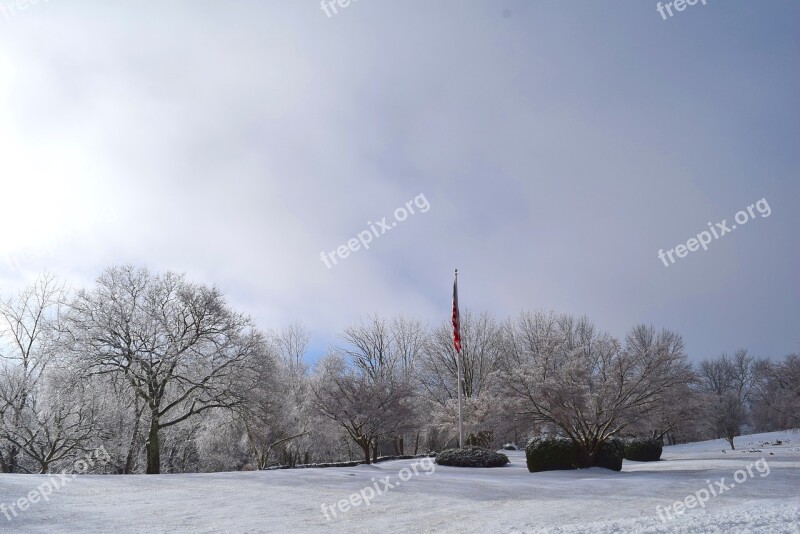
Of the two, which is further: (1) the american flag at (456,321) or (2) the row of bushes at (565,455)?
(1) the american flag at (456,321)

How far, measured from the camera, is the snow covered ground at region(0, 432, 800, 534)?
27.3 feet

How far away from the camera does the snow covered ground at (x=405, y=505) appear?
328 inches

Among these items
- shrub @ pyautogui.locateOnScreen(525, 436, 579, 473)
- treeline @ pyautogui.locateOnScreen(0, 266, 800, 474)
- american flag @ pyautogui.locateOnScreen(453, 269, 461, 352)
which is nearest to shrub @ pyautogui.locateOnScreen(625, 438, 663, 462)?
treeline @ pyautogui.locateOnScreen(0, 266, 800, 474)

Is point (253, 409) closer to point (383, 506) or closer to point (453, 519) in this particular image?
point (383, 506)

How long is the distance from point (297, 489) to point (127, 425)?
19148mm

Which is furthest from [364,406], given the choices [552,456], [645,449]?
[645,449]

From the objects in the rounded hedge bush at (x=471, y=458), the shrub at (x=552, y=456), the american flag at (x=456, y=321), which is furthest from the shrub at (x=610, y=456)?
the american flag at (x=456, y=321)

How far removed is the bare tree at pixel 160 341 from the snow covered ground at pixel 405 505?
6508 mm

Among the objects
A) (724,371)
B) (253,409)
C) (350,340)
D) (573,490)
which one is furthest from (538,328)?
(724,371)

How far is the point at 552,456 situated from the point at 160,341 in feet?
59.3

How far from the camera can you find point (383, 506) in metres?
11.0

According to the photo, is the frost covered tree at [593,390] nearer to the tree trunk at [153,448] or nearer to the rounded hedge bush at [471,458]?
the rounded hedge bush at [471,458]

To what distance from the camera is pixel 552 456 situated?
21047 millimetres

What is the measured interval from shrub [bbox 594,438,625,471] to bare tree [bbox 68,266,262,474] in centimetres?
1618
